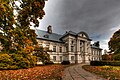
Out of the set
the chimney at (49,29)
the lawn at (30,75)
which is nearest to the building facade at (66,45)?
the chimney at (49,29)

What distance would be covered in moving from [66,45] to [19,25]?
31983mm

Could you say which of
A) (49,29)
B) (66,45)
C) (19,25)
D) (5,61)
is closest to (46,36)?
(49,29)

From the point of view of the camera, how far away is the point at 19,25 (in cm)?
2131

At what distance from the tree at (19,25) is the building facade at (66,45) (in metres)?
22.7

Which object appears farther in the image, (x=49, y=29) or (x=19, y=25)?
(x=49, y=29)

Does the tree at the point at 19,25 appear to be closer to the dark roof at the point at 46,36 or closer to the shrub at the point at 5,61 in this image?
the shrub at the point at 5,61

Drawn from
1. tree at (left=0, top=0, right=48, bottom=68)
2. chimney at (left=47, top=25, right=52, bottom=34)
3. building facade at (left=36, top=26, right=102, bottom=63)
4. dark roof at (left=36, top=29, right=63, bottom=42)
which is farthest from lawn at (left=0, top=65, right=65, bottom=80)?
chimney at (left=47, top=25, right=52, bottom=34)

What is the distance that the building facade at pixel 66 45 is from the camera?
4778 cm

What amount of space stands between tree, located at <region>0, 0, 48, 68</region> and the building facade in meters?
22.7

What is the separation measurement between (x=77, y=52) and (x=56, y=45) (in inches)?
345

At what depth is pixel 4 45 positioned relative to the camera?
19109mm

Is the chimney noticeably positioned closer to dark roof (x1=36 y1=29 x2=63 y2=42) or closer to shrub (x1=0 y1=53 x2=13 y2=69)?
dark roof (x1=36 y1=29 x2=63 y2=42)

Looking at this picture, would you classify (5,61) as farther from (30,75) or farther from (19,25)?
(30,75)

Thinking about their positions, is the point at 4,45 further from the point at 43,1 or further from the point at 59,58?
the point at 59,58
